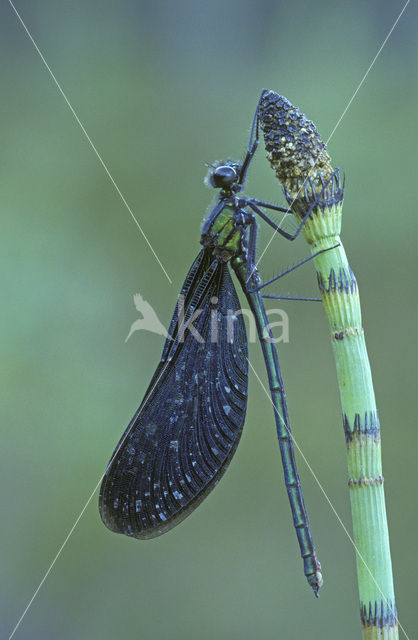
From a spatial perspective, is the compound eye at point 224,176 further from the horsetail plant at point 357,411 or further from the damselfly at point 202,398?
the horsetail plant at point 357,411

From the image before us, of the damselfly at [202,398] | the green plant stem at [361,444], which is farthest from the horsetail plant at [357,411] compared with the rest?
the damselfly at [202,398]

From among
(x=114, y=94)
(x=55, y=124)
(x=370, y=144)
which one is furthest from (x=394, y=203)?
(x=55, y=124)

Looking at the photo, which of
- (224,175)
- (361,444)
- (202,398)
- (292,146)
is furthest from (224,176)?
(361,444)

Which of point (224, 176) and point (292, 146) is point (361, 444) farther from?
point (224, 176)

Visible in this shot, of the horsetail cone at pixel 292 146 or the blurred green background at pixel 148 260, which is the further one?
the blurred green background at pixel 148 260

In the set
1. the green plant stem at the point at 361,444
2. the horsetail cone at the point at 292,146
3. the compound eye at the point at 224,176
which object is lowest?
the green plant stem at the point at 361,444

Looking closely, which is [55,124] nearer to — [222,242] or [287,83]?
[287,83]

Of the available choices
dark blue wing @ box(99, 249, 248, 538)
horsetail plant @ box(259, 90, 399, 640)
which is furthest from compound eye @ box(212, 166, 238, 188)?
horsetail plant @ box(259, 90, 399, 640)

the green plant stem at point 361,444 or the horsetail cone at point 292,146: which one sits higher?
the horsetail cone at point 292,146
